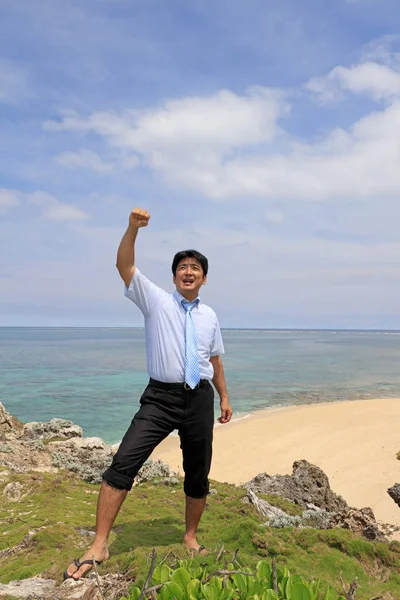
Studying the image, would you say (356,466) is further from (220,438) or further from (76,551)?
(76,551)

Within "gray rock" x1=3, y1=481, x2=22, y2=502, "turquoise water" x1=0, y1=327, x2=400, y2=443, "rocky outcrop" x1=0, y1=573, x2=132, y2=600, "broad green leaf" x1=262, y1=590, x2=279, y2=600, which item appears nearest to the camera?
"broad green leaf" x1=262, y1=590, x2=279, y2=600

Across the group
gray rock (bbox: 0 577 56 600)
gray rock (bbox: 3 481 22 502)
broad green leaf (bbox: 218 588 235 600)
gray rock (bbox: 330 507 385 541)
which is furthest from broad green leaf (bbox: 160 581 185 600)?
gray rock (bbox: 3 481 22 502)

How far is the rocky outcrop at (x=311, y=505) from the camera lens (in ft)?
18.0

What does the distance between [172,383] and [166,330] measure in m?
0.46

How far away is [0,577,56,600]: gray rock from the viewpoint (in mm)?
3199

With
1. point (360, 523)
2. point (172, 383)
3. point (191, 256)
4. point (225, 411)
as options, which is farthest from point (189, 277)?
point (360, 523)

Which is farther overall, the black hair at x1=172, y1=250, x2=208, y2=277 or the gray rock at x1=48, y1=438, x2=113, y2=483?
the gray rock at x1=48, y1=438, x2=113, y2=483

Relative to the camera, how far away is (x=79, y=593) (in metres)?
3.18

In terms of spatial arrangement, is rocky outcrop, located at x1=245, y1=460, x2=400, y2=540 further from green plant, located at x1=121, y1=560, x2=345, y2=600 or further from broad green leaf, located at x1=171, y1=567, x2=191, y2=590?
broad green leaf, located at x1=171, y1=567, x2=191, y2=590

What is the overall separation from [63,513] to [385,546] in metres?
3.56

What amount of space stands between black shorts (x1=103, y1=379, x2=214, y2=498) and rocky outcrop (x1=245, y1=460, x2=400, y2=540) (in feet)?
5.94

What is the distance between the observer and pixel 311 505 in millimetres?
6840

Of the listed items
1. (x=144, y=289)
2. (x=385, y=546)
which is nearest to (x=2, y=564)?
(x=144, y=289)

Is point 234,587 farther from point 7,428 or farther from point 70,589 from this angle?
point 7,428
